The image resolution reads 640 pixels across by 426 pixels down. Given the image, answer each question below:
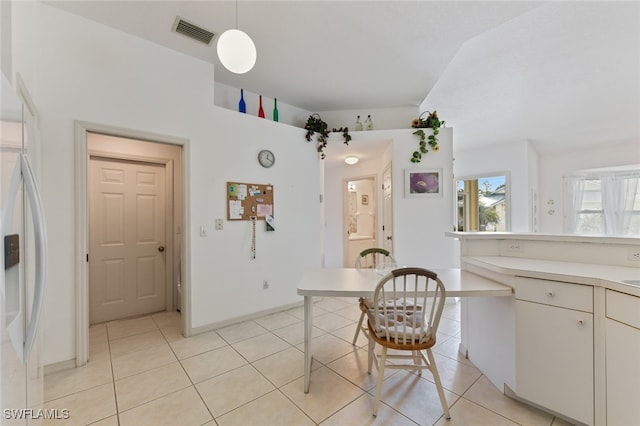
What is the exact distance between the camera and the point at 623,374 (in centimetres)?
126

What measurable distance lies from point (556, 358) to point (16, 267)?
267 cm

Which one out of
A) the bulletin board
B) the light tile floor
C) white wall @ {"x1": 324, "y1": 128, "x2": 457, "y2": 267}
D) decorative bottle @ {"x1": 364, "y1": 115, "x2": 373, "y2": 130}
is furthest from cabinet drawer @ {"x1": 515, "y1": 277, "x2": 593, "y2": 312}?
decorative bottle @ {"x1": 364, "y1": 115, "x2": 373, "y2": 130}

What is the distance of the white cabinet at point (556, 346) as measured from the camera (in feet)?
4.53

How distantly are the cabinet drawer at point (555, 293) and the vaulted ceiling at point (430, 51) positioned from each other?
2119mm

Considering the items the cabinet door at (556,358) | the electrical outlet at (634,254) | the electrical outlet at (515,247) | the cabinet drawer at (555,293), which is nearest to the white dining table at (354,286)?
the cabinet drawer at (555,293)

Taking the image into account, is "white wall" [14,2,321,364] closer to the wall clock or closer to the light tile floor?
the wall clock

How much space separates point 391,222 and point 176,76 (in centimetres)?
317

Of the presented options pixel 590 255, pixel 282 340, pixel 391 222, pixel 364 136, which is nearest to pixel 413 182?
pixel 391 222

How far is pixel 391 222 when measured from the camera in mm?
3703

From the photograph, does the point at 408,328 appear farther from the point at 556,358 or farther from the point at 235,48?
the point at 235,48

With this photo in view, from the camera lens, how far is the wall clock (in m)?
3.09

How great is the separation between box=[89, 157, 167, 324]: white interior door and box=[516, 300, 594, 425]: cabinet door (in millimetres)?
3802

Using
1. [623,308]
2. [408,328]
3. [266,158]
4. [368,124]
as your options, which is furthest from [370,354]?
[368,124]

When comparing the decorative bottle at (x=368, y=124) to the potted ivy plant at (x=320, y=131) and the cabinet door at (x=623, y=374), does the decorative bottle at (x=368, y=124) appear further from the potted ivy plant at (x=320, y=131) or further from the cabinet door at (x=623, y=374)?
the cabinet door at (x=623, y=374)
